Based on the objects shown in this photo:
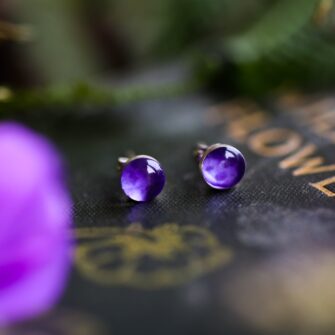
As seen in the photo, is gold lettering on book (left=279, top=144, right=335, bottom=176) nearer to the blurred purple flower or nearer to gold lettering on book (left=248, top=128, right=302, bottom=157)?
gold lettering on book (left=248, top=128, right=302, bottom=157)

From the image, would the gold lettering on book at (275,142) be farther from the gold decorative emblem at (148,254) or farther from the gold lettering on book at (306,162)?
the gold decorative emblem at (148,254)

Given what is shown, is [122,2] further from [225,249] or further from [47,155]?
[225,249]

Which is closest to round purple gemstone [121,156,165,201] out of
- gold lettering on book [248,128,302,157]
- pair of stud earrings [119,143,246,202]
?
pair of stud earrings [119,143,246,202]

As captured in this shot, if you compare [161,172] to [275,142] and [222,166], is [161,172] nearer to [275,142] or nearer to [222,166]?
[222,166]

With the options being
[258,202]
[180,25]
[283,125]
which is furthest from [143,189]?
[180,25]

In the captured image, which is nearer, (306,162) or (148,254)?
(148,254)

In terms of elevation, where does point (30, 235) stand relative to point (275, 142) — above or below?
below

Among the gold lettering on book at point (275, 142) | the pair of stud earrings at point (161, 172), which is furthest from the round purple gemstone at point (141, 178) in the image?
the gold lettering on book at point (275, 142)

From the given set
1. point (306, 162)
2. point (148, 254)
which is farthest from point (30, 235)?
point (306, 162)
